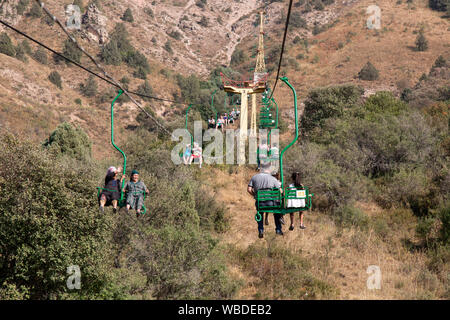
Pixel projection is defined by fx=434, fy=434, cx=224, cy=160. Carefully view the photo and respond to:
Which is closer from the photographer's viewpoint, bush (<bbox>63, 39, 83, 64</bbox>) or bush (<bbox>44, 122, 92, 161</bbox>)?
bush (<bbox>44, 122, 92, 161</bbox>)

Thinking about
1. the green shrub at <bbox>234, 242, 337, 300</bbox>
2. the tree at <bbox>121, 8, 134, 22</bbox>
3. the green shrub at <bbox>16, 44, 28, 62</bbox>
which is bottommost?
the green shrub at <bbox>234, 242, 337, 300</bbox>

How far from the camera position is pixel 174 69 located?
11669 cm

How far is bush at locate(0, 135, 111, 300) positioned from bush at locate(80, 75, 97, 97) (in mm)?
67071

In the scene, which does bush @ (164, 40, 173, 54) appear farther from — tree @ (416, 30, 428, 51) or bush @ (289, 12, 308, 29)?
tree @ (416, 30, 428, 51)

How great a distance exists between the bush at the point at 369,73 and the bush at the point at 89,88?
1978 inches

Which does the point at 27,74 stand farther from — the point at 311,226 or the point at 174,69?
the point at 311,226

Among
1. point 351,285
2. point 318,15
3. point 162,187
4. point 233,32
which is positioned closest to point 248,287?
point 351,285

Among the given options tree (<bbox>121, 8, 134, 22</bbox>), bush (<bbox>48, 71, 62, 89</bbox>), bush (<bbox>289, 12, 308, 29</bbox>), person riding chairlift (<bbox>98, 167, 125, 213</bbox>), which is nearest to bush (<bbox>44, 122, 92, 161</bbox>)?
person riding chairlift (<bbox>98, 167, 125, 213</bbox>)

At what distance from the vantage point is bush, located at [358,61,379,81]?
260 feet

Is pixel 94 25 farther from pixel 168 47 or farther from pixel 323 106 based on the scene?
pixel 323 106

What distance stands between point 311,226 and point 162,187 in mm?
8834

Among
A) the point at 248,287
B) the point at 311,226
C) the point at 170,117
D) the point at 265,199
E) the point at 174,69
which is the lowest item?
the point at 248,287

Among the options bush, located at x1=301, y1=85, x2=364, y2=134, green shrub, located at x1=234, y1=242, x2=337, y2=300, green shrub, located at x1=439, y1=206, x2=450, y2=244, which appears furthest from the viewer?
bush, located at x1=301, y1=85, x2=364, y2=134

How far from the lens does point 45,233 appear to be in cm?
1716
